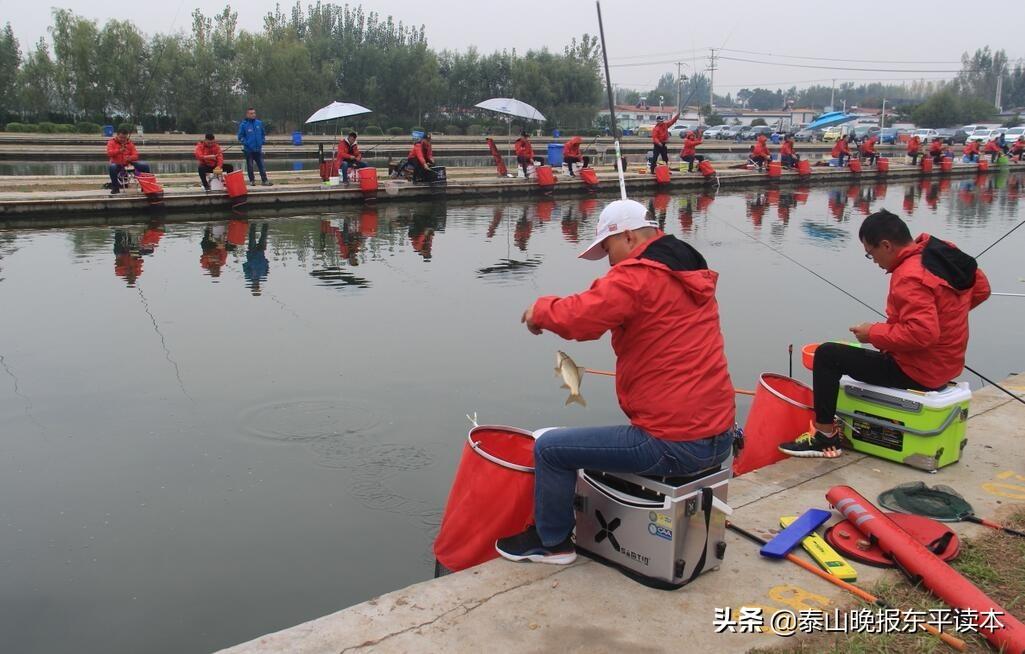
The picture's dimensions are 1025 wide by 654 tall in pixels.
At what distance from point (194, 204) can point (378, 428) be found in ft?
46.1

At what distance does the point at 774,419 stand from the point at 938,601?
6.58 ft

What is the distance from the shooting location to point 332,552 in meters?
4.89

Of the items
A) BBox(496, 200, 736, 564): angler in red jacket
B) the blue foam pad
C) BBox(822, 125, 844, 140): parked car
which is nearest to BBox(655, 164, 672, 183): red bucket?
the blue foam pad

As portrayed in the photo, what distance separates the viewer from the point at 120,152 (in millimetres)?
18438

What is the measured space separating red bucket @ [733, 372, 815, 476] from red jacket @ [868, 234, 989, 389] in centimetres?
70

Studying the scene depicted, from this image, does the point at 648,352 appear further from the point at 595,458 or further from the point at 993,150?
the point at 993,150

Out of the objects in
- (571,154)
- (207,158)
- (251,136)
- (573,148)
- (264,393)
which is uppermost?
(251,136)

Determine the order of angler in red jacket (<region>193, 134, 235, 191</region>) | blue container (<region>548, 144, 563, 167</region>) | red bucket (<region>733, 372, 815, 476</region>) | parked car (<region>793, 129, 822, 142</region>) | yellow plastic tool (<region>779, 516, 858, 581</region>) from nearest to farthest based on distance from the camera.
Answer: yellow plastic tool (<region>779, 516, 858, 581</region>), red bucket (<region>733, 372, 815, 476</region>), angler in red jacket (<region>193, 134, 235, 191</region>), blue container (<region>548, 144, 563, 167</region>), parked car (<region>793, 129, 822, 142</region>)

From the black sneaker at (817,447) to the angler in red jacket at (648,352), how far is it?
1704mm

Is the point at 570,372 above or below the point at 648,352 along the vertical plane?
below

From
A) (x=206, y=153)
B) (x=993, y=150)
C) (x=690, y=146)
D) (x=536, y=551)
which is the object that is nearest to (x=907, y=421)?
(x=536, y=551)

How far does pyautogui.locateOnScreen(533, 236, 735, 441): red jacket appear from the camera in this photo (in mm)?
3283

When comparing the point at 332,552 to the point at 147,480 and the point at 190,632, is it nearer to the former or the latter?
the point at 190,632

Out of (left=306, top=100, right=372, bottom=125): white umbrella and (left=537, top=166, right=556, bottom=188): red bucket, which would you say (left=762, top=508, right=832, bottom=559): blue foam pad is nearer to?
(left=306, top=100, right=372, bottom=125): white umbrella
